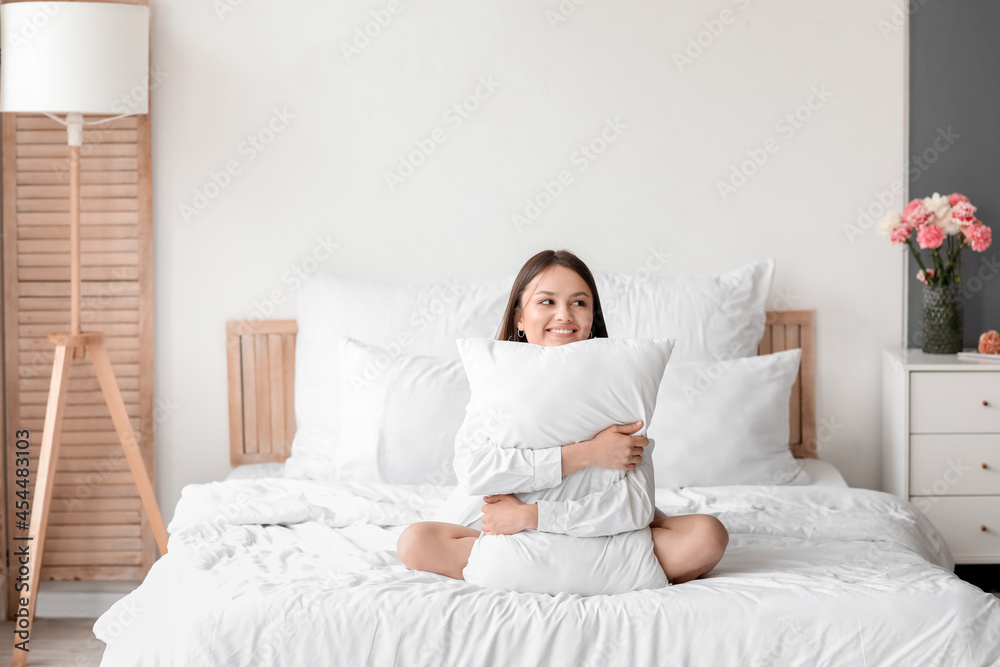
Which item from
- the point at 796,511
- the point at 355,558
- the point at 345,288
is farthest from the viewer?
the point at 345,288

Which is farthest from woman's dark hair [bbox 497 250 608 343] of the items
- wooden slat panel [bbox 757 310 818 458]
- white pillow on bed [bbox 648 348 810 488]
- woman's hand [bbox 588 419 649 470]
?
wooden slat panel [bbox 757 310 818 458]

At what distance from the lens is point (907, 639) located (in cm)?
131

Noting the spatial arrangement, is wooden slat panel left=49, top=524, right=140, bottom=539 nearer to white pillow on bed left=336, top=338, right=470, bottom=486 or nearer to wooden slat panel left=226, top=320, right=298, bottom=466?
wooden slat panel left=226, top=320, right=298, bottom=466

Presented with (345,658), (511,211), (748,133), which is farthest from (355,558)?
(748,133)

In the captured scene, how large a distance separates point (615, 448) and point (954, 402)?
1389 millimetres

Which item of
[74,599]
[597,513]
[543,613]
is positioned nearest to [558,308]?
[597,513]

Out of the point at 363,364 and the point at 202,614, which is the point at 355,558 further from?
A: the point at 363,364

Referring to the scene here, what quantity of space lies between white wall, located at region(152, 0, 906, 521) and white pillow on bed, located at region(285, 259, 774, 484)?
0.63 feet

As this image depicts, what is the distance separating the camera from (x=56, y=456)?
231 centimetres

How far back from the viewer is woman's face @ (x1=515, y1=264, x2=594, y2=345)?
5.40 feet

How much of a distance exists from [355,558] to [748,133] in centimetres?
180

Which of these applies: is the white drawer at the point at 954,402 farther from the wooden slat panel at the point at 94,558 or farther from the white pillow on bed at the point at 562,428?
the wooden slat panel at the point at 94,558

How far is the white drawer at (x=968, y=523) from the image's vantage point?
2324 mm

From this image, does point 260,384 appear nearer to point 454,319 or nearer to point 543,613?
point 454,319
